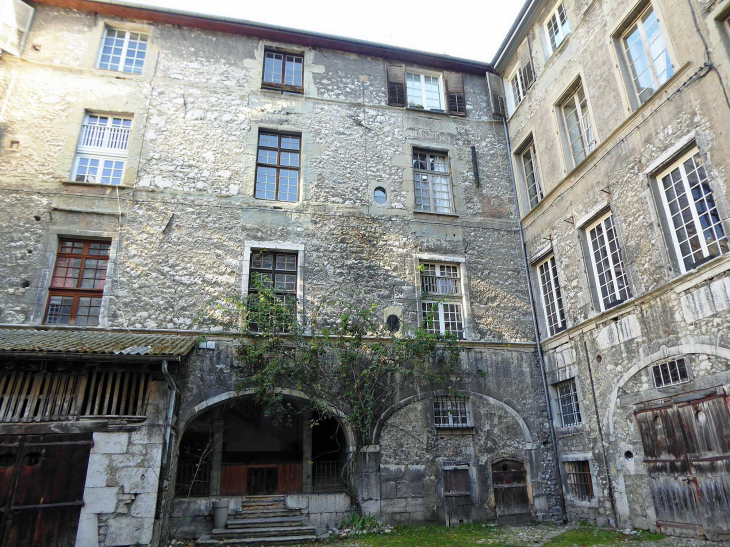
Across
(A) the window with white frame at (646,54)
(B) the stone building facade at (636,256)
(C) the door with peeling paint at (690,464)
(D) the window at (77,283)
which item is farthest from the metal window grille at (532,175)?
(D) the window at (77,283)

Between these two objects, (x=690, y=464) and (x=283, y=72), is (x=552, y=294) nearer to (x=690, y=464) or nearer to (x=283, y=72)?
(x=690, y=464)

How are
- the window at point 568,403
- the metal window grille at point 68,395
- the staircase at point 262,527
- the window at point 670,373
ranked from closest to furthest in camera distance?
the window at point 670,373
the metal window grille at point 68,395
the staircase at point 262,527
the window at point 568,403

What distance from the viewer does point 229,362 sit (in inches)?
384

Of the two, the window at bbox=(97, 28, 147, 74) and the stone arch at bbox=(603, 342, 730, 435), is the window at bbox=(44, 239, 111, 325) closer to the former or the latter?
the window at bbox=(97, 28, 147, 74)

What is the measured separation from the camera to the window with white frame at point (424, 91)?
13.6 meters

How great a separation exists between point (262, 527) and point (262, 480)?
2.29 meters

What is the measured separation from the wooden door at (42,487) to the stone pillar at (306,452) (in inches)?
185

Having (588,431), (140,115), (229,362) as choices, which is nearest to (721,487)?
(588,431)

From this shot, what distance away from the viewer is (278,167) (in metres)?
11.9

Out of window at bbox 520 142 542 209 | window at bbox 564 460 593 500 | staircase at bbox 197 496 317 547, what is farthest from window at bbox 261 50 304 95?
window at bbox 564 460 593 500

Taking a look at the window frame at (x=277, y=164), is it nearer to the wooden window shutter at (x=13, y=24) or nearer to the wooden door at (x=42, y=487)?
the wooden window shutter at (x=13, y=24)

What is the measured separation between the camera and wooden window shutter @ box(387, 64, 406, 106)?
13195mm

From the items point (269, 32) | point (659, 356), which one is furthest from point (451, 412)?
point (269, 32)

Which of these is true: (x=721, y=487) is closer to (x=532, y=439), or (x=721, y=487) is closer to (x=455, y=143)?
(x=532, y=439)
